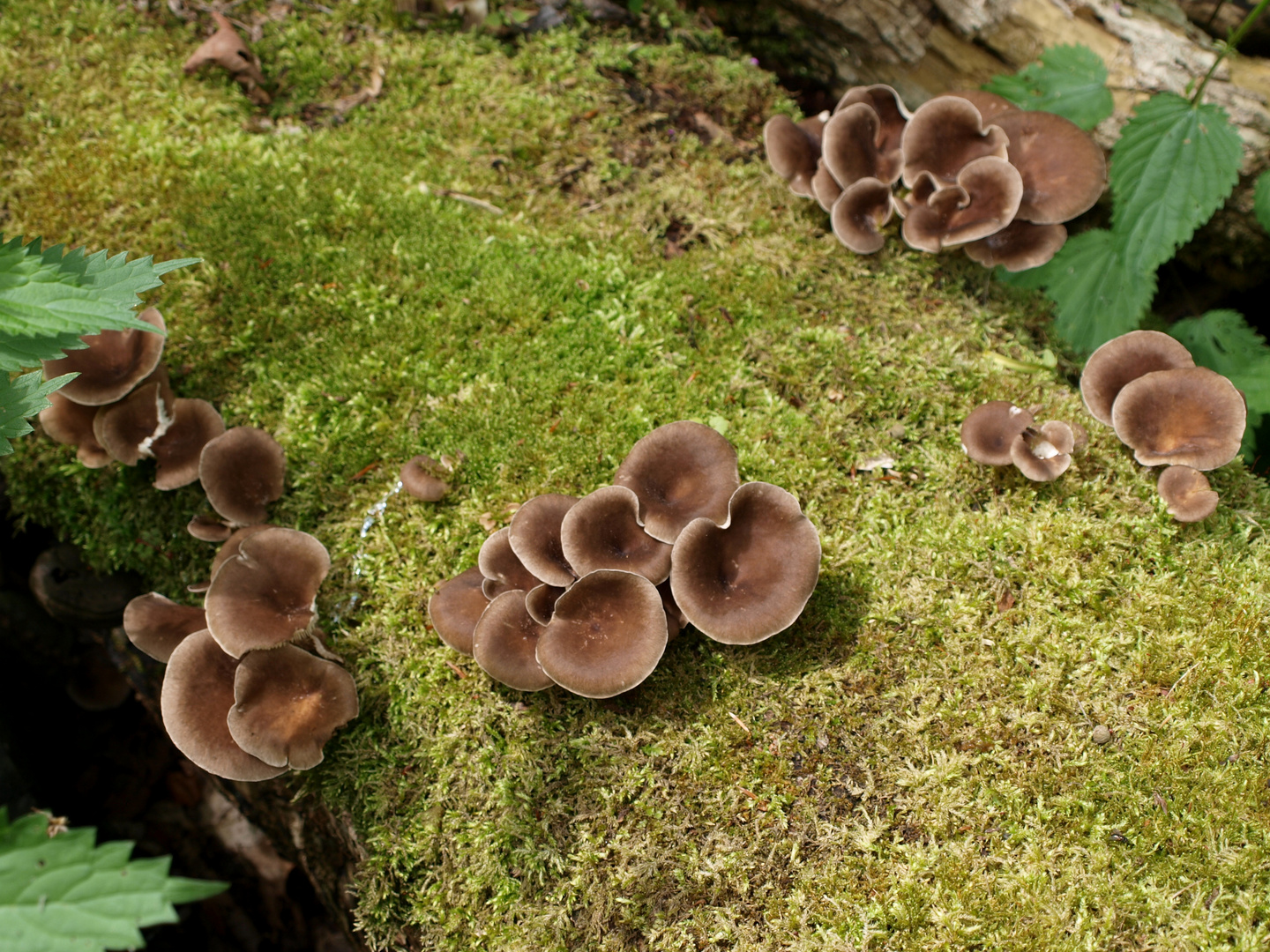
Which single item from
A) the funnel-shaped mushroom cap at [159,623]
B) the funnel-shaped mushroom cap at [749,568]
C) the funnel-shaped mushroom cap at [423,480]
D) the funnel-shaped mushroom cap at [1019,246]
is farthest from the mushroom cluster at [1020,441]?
the funnel-shaped mushroom cap at [159,623]

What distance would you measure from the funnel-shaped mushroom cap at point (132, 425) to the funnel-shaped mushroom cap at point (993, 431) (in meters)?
3.97

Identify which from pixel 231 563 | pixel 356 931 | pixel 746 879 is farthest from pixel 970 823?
pixel 231 563

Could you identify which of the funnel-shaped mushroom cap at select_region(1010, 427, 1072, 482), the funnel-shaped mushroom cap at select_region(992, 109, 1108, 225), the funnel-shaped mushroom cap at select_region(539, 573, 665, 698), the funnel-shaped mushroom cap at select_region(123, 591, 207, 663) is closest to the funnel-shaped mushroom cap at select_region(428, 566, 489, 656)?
the funnel-shaped mushroom cap at select_region(539, 573, 665, 698)

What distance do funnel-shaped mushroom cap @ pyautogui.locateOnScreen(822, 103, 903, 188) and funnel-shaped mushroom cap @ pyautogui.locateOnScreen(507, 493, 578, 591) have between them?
2.65 m

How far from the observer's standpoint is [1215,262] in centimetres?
570

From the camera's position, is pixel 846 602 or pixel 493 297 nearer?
pixel 846 602

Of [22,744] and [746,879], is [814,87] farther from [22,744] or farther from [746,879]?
[22,744]

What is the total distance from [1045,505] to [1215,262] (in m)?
3.52

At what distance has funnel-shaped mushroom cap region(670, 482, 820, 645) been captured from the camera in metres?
3.07

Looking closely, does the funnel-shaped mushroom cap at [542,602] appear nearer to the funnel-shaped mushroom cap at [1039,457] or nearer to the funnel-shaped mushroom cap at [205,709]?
the funnel-shaped mushroom cap at [205,709]

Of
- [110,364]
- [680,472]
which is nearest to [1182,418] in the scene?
[680,472]

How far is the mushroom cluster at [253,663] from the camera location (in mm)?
3102

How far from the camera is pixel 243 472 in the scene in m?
3.80

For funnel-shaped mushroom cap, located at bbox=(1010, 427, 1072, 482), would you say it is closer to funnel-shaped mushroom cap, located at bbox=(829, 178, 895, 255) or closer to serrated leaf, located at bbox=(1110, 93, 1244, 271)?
serrated leaf, located at bbox=(1110, 93, 1244, 271)
